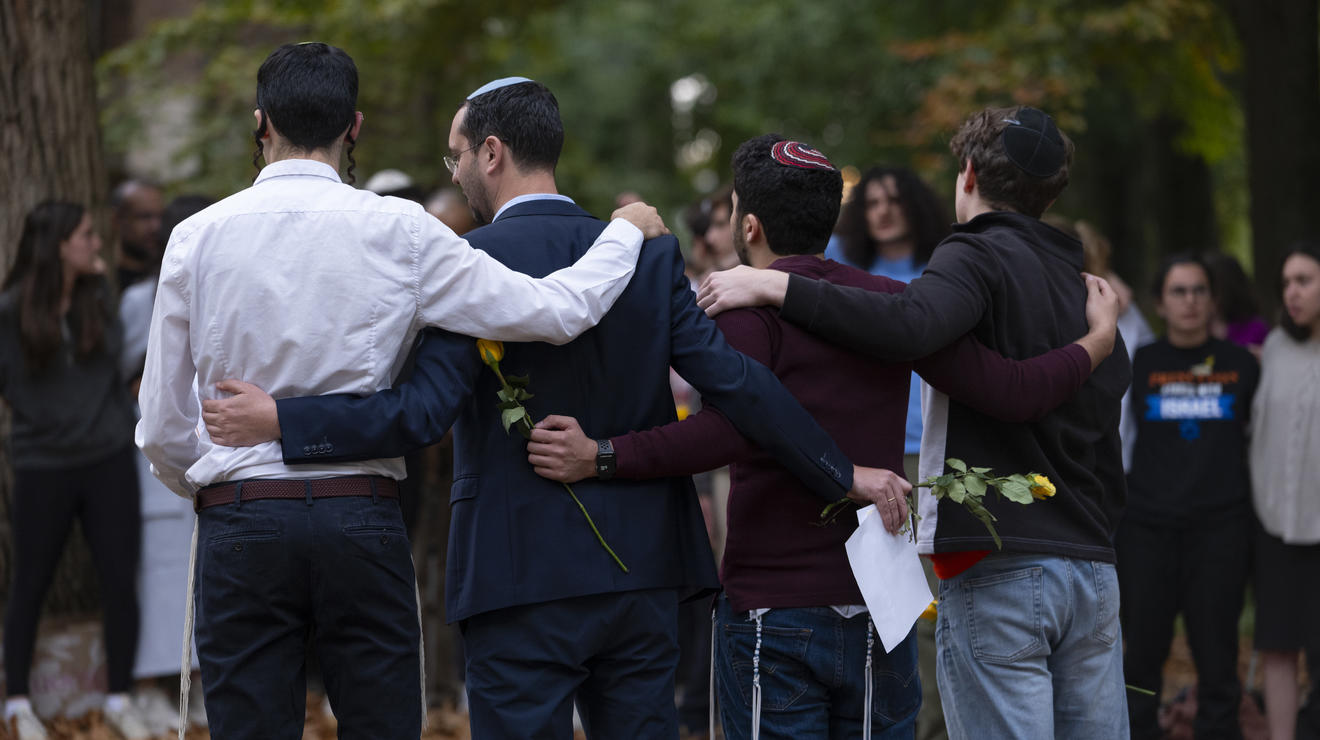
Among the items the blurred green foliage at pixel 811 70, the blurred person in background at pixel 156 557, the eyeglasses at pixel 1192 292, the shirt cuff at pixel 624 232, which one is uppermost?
the blurred green foliage at pixel 811 70

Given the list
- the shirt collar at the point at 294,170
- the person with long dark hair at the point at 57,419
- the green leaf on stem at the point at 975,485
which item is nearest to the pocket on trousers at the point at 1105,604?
the green leaf on stem at the point at 975,485

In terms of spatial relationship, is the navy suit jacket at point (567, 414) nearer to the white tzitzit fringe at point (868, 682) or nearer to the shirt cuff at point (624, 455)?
the shirt cuff at point (624, 455)

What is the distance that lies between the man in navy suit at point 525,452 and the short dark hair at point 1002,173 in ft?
2.65

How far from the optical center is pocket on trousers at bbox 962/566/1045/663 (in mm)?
3275

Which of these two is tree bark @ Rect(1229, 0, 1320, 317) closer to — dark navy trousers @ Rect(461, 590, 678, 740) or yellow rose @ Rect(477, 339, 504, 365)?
dark navy trousers @ Rect(461, 590, 678, 740)

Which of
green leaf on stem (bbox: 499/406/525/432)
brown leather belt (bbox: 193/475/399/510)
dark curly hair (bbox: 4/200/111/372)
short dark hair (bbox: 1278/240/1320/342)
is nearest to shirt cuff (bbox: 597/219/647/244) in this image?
green leaf on stem (bbox: 499/406/525/432)

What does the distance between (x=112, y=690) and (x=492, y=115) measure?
13.6 ft

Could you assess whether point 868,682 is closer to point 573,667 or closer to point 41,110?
point 573,667

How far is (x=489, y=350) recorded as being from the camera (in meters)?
3.13

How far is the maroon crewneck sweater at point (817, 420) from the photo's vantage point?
10.5ft

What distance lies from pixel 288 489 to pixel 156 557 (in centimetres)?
384

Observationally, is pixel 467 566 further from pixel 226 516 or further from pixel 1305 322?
pixel 1305 322

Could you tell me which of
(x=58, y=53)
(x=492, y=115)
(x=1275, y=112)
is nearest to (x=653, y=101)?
(x=1275, y=112)

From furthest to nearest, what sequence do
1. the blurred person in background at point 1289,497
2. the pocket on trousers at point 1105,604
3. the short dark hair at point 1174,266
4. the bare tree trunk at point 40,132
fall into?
1. the bare tree trunk at point 40,132
2. the short dark hair at point 1174,266
3. the blurred person in background at point 1289,497
4. the pocket on trousers at point 1105,604
